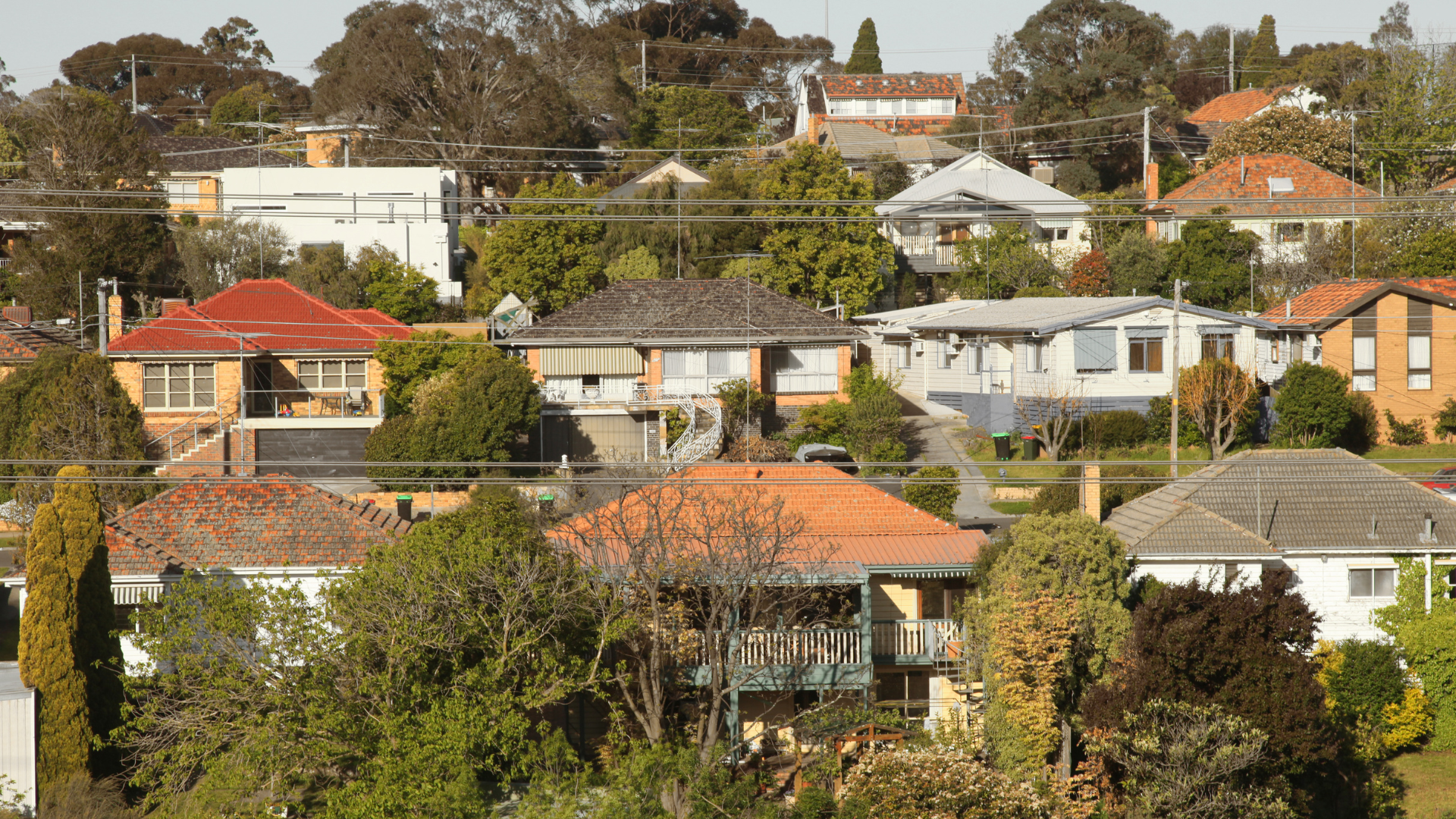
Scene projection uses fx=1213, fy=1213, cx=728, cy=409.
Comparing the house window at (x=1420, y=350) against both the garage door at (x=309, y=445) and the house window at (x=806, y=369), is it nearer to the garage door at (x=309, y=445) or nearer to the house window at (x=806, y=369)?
the house window at (x=806, y=369)

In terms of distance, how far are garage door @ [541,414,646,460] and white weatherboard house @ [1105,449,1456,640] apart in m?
17.6

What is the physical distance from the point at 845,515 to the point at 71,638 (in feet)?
43.7

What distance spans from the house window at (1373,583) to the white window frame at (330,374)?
2831 cm

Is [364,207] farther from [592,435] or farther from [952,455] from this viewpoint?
[952,455]

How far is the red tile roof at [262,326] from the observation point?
122 ft

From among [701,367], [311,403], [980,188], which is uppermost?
[980,188]

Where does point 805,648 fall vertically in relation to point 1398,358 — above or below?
below

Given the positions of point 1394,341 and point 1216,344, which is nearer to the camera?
point 1394,341

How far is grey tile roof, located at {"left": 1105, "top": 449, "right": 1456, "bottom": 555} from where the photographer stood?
2303 cm

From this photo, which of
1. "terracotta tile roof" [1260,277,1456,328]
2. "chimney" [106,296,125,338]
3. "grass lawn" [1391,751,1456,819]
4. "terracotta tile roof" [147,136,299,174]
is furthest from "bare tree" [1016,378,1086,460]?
"terracotta tile roof" [147,136,299,174]

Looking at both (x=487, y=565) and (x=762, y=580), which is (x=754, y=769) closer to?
(x=762, y=580)

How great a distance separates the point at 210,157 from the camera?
6362 centimetres

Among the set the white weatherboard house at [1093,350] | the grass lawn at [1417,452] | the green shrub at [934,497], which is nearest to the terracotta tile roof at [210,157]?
the white weatherboard house at [1093,350]

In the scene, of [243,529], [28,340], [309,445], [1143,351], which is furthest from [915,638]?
[28,340]
